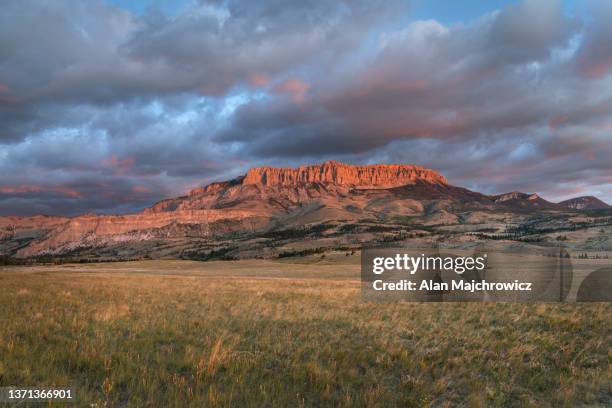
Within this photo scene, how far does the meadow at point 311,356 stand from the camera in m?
7.39

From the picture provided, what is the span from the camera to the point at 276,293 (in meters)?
22.8

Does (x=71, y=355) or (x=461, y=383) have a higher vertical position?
(x=71, y=355)

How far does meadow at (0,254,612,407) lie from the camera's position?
24.3ft

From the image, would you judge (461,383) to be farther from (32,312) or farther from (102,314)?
(32,312)

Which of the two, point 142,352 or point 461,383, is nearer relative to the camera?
point 461,383

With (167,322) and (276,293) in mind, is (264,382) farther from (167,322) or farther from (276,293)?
(276,293)

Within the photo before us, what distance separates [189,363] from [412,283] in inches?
573

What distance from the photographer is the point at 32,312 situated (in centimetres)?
1359

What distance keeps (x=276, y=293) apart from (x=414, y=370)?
1456cm

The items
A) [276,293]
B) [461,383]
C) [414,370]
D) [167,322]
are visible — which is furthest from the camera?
[276,293]

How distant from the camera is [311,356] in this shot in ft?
31.0

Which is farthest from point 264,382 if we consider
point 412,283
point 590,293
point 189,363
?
point 590,293

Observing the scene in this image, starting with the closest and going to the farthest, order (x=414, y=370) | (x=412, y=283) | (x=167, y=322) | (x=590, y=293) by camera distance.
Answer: (x=414, y=370), (x=167, y=322), (x=590, y=293), (x=412, y=283)

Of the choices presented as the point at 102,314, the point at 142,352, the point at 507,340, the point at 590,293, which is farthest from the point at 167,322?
the point at 590,293
